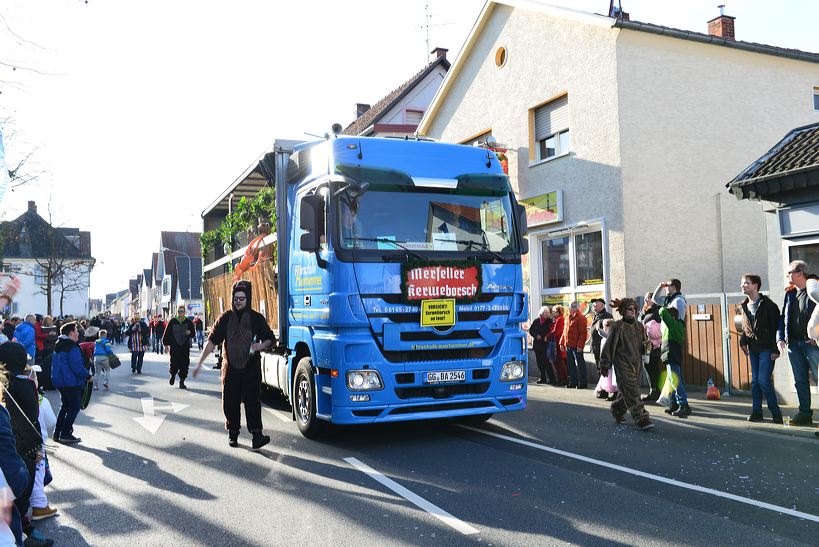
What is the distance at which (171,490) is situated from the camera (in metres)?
6.29

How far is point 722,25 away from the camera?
18.7 meters

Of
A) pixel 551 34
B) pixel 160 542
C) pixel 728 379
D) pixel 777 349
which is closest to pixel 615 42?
pixel 551 34

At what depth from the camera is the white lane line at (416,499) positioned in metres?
4.96

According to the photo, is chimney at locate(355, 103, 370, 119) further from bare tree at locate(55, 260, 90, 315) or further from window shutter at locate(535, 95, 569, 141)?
window shutter at locate(535, 95, 569, 141)

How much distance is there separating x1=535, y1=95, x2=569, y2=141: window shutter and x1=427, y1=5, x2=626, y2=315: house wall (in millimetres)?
233

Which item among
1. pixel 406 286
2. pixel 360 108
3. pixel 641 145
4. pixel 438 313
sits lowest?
pixel 438 313

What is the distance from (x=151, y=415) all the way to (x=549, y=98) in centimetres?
1144

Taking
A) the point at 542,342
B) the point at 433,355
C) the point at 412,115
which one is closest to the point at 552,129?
the point at 542,342

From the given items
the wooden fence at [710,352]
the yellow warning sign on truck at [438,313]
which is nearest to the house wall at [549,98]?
the wooden fence at [710,352]

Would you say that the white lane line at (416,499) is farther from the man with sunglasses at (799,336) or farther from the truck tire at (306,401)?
the man with sunglasses at (799,336)

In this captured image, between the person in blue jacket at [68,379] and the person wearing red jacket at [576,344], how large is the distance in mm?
8738

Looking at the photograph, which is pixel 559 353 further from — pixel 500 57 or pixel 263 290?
pixel 500 57

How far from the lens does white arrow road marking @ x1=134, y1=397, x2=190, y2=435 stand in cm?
1011

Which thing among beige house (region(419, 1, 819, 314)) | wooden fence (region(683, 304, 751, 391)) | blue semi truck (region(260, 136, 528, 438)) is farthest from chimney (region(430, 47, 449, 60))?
blue semi truck (region(260, 136, 528, 438))
